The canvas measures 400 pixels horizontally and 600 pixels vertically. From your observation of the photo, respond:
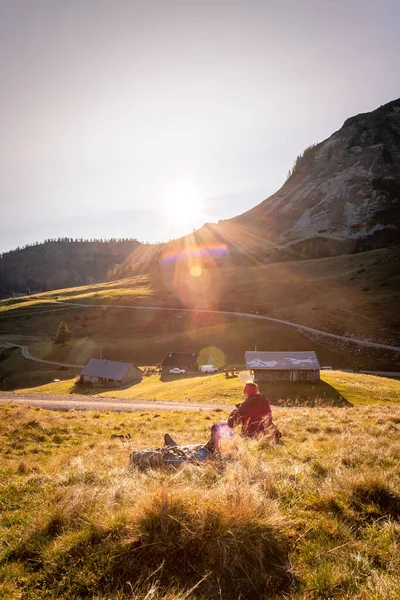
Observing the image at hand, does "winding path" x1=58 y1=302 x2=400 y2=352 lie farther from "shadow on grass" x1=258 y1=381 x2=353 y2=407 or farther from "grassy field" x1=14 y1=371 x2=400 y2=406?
"shadow on grass" x1=258 y1=381 x2=353 y2=407

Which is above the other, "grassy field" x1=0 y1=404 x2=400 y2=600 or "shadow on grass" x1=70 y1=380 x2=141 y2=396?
"grassy field" x1=0 y1=404 x2=400 y2=600

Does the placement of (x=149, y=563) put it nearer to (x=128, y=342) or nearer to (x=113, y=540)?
(x=113, y=540)

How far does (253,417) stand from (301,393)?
39336 mm

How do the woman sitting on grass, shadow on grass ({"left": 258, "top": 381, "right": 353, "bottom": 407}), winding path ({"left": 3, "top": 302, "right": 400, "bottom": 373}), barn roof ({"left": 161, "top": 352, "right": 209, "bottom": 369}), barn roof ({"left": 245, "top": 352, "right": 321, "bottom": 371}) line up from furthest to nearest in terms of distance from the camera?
barn roof ({"left": 161, "top": 352, "right": 209, "bottom": 369}), winding path ({"left": 3, "top": 302, "right": 400, "bottom": 373}), barn roof ({"left": 245, "top": 352, "right": 321, "bottom": 371}), shadow on grass ({"left": 258, "top": 381, "right": 353, "bottom": 407}), the woman sitting on grass

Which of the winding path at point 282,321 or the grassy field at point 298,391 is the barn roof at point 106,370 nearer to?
the grassy field at point 298,391

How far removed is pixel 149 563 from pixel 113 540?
0.63 meters

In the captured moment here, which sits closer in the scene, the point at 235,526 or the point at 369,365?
the point at 235,526

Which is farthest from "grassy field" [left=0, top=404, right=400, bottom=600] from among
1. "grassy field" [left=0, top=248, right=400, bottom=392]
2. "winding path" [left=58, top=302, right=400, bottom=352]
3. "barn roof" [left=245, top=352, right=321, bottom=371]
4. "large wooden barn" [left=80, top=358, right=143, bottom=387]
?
"winding path" [left=58, top=302, right=400, bottom=352]

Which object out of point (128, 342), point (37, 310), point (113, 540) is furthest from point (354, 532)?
point (37, 310)

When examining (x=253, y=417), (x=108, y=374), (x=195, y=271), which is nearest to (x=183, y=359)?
A: (x=108, y=374)

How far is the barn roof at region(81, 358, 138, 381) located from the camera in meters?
72.8

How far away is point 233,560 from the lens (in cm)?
388

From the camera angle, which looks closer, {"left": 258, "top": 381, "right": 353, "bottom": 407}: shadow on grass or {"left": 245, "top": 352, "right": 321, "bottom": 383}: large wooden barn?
{"left": 258, "top": 381, "right": 353, "bottom": 407}: shadow on grass

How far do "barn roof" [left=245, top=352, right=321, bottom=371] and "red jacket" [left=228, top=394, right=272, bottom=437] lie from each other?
44.4 metres
